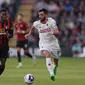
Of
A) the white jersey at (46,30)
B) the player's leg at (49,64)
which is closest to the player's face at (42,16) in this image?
the white jersey at (46,30)

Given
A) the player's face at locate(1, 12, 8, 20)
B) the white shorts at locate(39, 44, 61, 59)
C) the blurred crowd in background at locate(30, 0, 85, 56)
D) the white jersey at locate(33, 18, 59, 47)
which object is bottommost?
the blurred crowd in background at locate(30, 0, 85, 56)

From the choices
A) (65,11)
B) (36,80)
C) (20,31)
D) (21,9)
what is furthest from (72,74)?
(21,9)

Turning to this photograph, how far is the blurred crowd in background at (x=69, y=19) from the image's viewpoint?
101 feet

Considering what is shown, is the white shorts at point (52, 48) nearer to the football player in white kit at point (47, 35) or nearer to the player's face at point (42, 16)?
the football player in white kit at point (47, 35)

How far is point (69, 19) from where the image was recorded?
1266 inches

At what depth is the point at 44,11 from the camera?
15.4 metres

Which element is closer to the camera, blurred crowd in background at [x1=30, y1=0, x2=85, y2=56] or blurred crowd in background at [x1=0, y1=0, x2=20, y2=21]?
blurred crowd in background at [x1=30, y1=0, x2=85, y2=56]

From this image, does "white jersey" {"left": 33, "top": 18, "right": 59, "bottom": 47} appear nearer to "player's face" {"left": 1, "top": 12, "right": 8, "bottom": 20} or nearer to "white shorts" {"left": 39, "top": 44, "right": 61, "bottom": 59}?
"white shorts" {"left": 39, "top": 44, "right": 61, "bottom": 59}

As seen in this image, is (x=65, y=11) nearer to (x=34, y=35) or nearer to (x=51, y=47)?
(x=34, y=35)

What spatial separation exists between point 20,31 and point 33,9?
10.9 metres

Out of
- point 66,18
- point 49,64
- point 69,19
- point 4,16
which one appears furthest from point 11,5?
point 4,16

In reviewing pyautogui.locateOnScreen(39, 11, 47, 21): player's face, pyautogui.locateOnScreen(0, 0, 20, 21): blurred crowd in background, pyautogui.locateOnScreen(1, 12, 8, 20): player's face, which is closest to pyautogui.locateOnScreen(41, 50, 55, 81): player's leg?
pyautogui.locateOnScreen(39, 11, 47, 21): player's face

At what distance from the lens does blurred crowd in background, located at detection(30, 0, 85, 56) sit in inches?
1212

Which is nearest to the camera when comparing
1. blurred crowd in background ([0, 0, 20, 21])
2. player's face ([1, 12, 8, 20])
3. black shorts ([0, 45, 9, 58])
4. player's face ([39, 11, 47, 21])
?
player's face ([1, 12, 8, 20])
